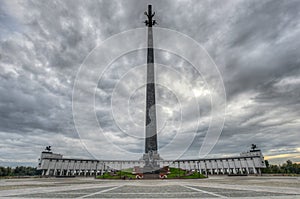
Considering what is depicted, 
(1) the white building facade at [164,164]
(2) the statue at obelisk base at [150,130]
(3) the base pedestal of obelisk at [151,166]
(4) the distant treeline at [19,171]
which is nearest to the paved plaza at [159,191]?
(3) the base pedestal of obelisk at [151,166]

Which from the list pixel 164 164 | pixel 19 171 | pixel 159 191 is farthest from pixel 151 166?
pixel 19 171

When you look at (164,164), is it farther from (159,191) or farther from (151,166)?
Result: (159,191)

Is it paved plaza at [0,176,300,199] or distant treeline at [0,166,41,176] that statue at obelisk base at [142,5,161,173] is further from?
distant treeline at [0,166,41,176]

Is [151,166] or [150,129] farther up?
[150,129]

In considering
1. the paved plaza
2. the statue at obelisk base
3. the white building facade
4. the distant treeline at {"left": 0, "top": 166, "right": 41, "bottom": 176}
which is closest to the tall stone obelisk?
the statue at obelisk base

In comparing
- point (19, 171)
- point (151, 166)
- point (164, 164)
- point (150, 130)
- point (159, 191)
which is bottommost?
point (159, 191)


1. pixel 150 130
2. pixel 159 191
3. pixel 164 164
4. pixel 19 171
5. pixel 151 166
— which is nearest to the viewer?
pixel 159 191

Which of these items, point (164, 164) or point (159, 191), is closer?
point (159, 191)

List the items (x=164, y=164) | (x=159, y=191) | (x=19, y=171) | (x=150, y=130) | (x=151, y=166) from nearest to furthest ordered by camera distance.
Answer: (x=159, y=191) → (x=151, y=166) → (x=150, y=130) → (x=164, y=164) → (x=19, y=171)

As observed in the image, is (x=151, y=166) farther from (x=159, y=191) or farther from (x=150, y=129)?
(x=159, y=191)

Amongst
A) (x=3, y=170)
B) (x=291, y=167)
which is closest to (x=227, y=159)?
(x=291, y=167)

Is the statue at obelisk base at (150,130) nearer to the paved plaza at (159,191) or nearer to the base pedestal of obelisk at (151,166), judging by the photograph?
the base pedestal of obelisk at (151,166)

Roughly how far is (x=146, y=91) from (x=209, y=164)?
3731 centimetres

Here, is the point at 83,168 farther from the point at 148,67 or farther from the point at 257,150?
the point at 257,150
